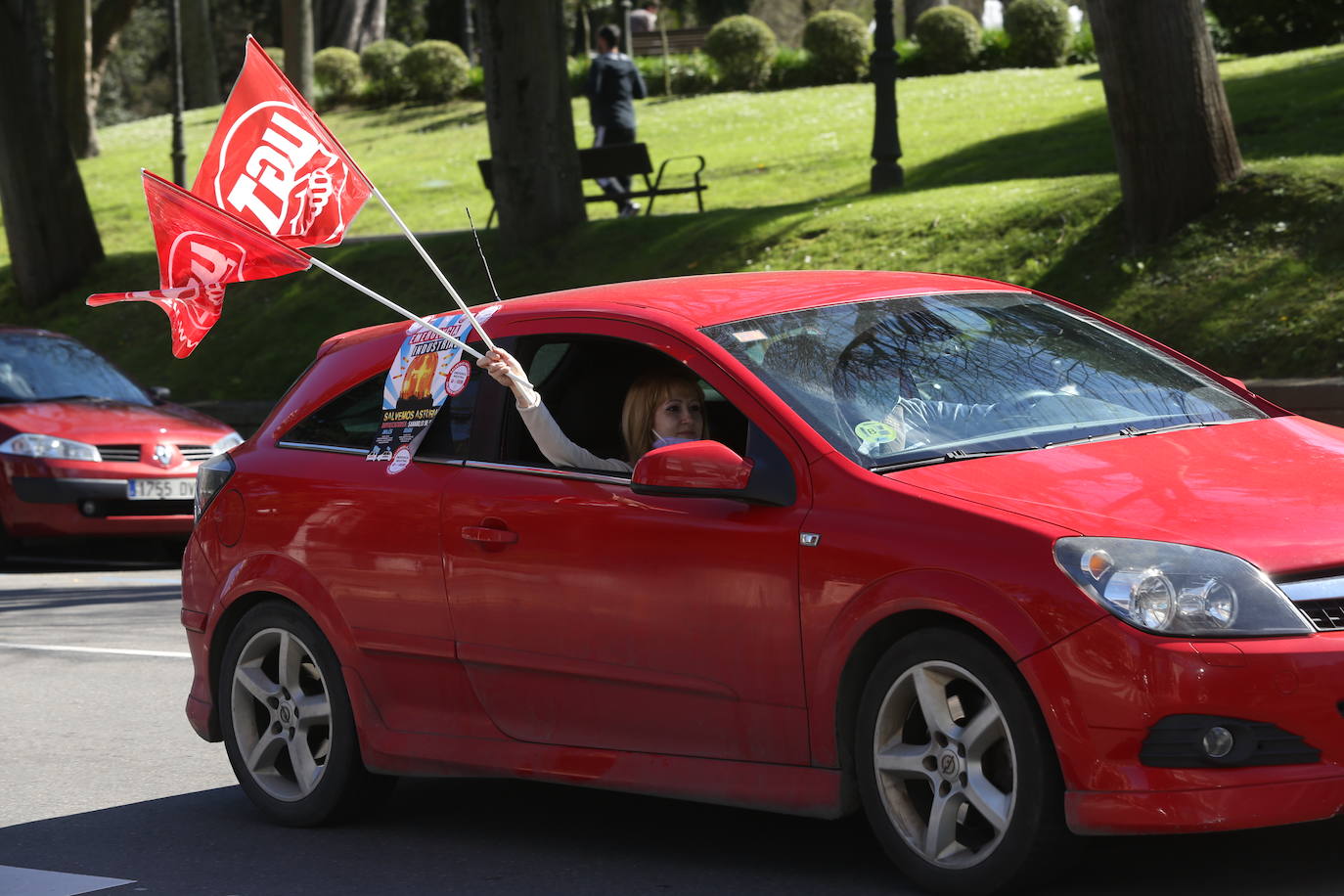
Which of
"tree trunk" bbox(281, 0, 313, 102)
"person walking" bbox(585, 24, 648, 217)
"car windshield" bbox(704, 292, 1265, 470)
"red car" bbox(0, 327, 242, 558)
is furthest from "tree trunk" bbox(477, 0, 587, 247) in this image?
"tree trunk" bbox(281, 0, 313, 102)

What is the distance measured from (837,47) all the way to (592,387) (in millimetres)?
34131

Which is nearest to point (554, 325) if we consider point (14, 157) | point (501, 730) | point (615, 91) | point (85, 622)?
point (501, 730)

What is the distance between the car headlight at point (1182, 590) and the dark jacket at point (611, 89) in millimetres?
19592

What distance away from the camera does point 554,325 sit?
5844 mm

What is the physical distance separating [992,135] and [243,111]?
21.6 m

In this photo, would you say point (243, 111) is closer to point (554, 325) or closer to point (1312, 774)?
point (554, 325)

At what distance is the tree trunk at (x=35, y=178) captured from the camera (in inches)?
965

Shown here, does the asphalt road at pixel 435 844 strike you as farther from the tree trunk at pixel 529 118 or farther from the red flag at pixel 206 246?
the tree trunk at pixel 529 118

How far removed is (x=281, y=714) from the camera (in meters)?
6.31

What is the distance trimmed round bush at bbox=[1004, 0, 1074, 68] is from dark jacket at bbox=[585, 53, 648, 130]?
15685 mm

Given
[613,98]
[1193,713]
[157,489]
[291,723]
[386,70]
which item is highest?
[386,70]

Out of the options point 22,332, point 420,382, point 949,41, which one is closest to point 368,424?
point 420,382

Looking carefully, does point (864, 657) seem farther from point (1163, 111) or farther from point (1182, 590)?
point (1163, 111)

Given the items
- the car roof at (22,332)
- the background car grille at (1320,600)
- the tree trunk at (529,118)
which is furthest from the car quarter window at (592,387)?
the tree trunk at (529,118)
